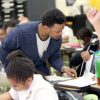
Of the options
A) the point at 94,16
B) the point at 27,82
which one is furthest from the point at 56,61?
the point at 94,16

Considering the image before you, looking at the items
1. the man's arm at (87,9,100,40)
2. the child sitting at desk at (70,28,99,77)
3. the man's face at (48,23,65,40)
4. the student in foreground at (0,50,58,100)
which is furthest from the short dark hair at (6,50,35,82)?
the child sitting at desk at (70,28,99,77)

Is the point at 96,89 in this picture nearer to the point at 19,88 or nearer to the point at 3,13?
the point at 19,88

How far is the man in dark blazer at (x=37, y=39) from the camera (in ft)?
8.60

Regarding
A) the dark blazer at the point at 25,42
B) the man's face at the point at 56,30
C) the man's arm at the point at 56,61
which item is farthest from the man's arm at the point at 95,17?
the man's arm at the point at 56,61

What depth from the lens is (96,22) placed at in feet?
5.62

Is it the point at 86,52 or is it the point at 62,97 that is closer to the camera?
the point at 62,97

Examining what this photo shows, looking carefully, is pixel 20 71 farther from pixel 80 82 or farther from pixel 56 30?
pixel 56 30

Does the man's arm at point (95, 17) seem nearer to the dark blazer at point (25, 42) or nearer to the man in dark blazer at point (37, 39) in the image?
the man in dark blazer at point (37, 39)

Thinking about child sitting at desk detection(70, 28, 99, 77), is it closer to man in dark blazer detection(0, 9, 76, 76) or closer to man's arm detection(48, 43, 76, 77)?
man's arm detection(48, 43, 76, 77)

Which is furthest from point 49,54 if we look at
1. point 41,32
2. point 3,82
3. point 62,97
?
point 62,97

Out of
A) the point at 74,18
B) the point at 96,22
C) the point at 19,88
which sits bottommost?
the point at 74,18

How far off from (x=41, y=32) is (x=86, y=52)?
0.78m

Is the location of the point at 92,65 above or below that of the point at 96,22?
below

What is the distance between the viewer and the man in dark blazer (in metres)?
2.62
